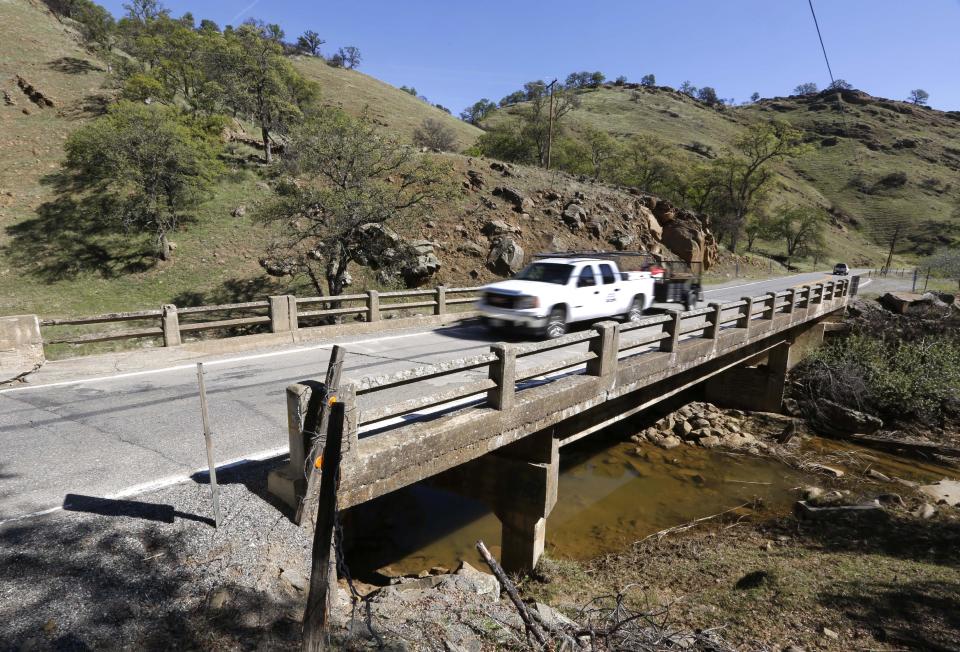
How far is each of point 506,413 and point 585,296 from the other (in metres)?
6.79

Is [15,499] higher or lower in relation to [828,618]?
higher

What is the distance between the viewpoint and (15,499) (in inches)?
183

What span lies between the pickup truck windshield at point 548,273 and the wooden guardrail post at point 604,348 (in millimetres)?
4446

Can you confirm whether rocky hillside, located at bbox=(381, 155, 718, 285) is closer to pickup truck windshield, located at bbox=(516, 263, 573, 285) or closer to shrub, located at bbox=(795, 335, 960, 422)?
pickup truck windshield, located at bbox=(516, 263, 573, 285)

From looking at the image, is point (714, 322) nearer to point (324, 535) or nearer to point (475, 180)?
point (324, 535)

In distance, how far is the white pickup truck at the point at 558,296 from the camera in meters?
11.8

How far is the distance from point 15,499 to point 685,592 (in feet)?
27.4

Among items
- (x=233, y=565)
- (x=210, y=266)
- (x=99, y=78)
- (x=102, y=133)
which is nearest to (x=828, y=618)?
(x=233, y=565)

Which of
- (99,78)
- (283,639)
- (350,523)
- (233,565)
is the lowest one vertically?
(350,523)

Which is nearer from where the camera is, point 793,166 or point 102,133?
point 102,133

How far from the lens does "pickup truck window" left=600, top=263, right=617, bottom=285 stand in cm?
1326

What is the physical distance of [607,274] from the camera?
13.4 metres

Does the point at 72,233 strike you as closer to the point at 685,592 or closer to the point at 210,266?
the point at 210,266

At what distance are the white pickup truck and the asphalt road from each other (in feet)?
7.38
